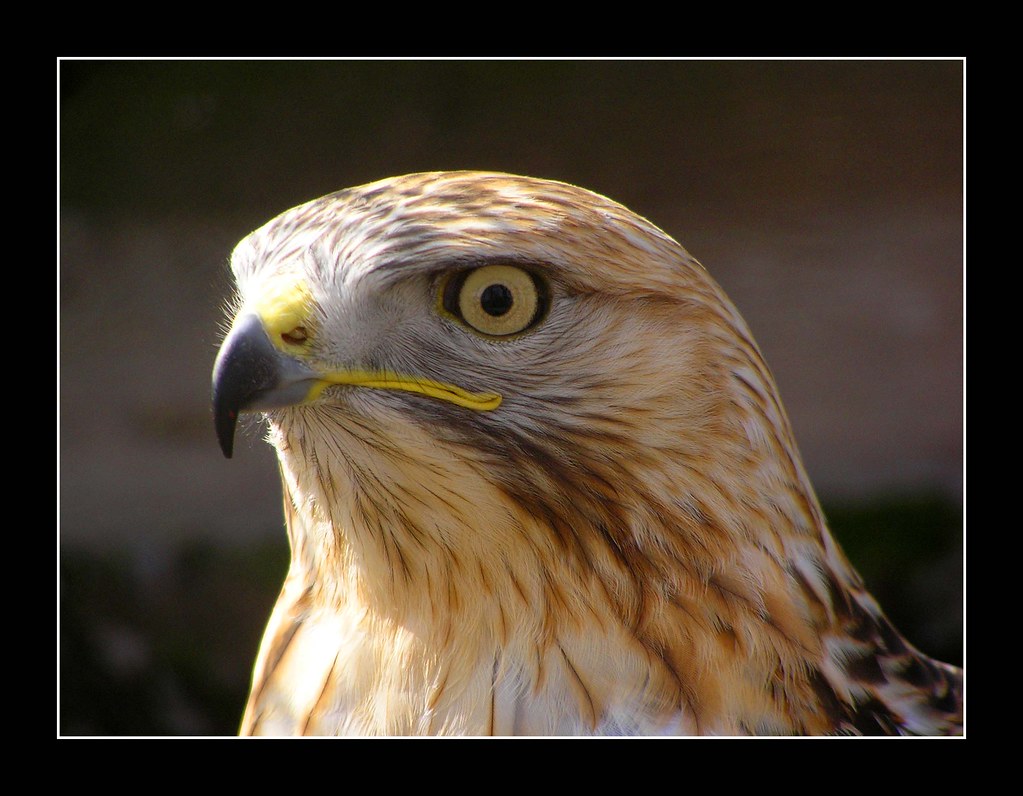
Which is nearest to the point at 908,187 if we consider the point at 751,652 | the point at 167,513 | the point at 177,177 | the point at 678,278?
the point at 678,278

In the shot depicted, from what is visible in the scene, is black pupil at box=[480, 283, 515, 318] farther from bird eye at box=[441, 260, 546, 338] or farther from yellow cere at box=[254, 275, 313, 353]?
yellow cere at box=[254, 275, 313, 353]

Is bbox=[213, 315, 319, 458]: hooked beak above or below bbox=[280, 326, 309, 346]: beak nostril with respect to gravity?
below

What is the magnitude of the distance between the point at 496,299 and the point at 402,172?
1.15m

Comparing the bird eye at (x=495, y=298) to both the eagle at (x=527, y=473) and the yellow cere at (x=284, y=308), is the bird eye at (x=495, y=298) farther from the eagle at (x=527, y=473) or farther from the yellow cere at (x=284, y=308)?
the yellow cere at (x=284, y=308)

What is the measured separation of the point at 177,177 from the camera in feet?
5.88

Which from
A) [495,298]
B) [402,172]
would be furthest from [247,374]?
[402,172]

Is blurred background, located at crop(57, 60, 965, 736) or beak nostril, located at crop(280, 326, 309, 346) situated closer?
beak nostril, located at crop(280, 326, 309, 346)

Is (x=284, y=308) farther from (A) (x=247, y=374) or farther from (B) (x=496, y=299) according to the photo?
(B) (x=496, y=299)

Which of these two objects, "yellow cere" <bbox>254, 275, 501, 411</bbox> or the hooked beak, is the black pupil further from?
the hooked beak

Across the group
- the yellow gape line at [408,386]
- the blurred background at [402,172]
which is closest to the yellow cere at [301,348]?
the yellow gape line at [408,386]

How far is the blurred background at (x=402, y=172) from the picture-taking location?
1.53m

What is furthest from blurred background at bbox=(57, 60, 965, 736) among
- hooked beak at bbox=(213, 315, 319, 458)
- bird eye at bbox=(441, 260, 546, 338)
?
bird eye at bbox=(441, 260, 546, 338)

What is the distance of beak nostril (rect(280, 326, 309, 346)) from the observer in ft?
2.83

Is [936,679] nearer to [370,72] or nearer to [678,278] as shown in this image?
[678,278]
